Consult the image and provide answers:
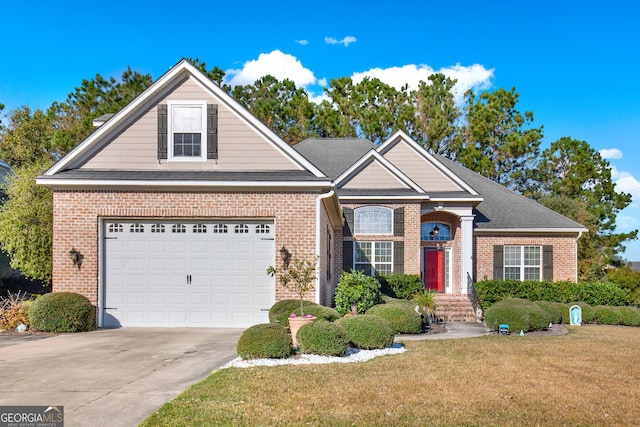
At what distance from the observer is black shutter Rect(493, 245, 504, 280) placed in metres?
26.6

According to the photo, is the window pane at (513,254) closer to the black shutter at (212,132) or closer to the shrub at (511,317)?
the shrub at (511,317)

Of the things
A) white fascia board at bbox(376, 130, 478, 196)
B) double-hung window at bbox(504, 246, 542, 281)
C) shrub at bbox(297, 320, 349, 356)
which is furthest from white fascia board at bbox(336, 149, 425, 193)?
shrub at bbox(297, 320, 349, 356)

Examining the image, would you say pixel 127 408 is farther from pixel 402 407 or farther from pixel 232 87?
pixel 232 87

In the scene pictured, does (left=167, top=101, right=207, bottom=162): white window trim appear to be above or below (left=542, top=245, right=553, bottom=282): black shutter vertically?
above

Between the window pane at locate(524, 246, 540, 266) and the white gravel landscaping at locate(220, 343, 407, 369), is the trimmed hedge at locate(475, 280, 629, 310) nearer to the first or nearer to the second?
the window pane at locate(524, 246, 540, 266)

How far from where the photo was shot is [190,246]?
53.3 feet

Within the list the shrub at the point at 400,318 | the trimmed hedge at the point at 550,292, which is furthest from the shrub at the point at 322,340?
the trimmed hedge at the point at 550,292

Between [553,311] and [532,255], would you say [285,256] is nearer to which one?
[553,311]

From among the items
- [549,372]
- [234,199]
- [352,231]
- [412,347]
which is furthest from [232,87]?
[549,372]

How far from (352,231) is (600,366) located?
14053 millimetres

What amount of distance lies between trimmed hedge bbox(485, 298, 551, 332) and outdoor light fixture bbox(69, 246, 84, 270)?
433 inches

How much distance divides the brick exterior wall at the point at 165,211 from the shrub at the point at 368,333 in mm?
3638

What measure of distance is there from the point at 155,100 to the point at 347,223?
1021 cm

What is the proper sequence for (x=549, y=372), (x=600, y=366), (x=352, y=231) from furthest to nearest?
(x=352, y=231) < (x=600, y=366) < (x=549, y=372)
